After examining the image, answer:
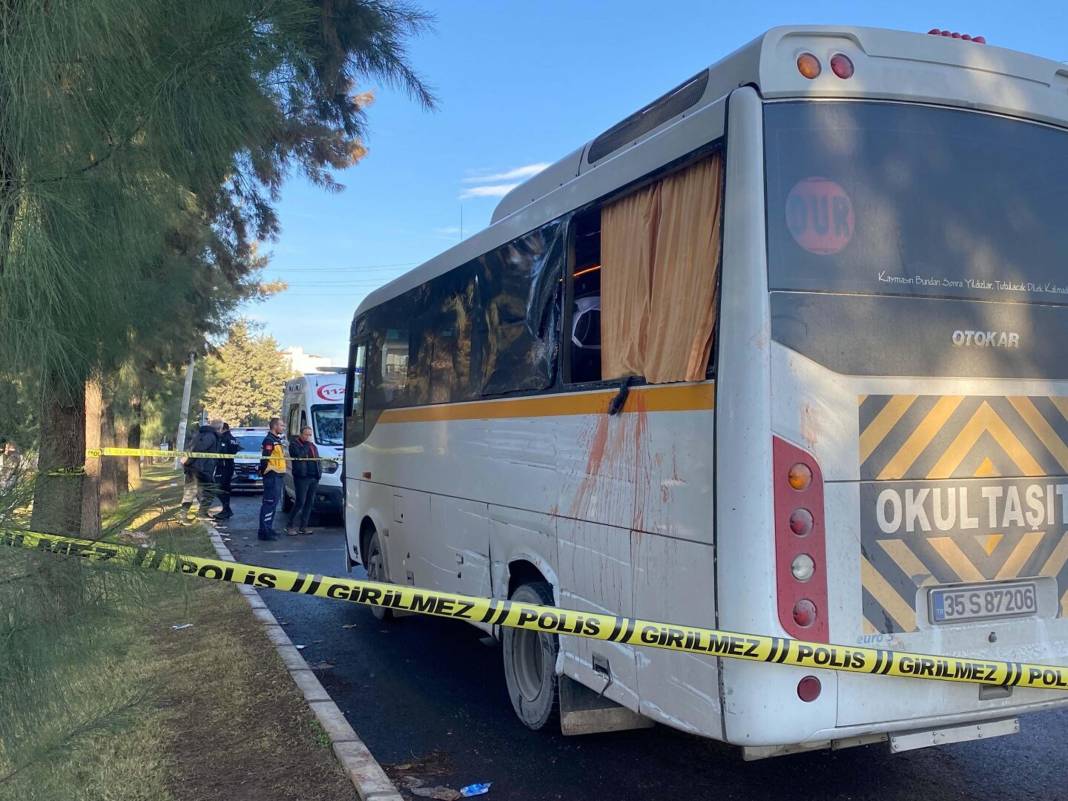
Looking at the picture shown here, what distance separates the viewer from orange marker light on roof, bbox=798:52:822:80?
11.8ft

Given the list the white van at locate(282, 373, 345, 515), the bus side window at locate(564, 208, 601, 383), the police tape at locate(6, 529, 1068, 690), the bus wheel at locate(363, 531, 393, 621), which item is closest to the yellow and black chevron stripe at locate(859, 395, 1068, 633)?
the police tape at locate(6, 529, 1068, 690)

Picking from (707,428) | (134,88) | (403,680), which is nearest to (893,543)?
(707,428)

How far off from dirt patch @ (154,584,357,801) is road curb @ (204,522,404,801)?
0.17 ft

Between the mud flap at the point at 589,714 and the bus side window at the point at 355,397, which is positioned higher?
the bus side window at the point at 355,397

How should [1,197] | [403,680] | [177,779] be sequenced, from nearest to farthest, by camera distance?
1. [1,197]
2. [177,779]
3. [403,680]

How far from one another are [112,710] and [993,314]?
3.80 meters

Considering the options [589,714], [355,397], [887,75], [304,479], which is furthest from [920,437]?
[304,479]

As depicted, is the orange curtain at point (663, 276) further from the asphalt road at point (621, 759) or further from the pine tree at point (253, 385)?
the pine tree at point (253, 385)

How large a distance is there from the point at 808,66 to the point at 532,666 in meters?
3.74

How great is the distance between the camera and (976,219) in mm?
3873

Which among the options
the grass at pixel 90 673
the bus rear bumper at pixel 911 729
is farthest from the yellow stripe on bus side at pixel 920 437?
→ the grass at pixel 90 673

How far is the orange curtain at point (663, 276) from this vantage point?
3.74m

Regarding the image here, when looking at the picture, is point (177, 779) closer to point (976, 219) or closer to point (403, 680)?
point (403, 680)

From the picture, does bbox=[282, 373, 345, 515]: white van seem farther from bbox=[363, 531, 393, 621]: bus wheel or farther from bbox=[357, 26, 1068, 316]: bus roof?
bbox=[357, 26, 1068, 316]: bus roof
